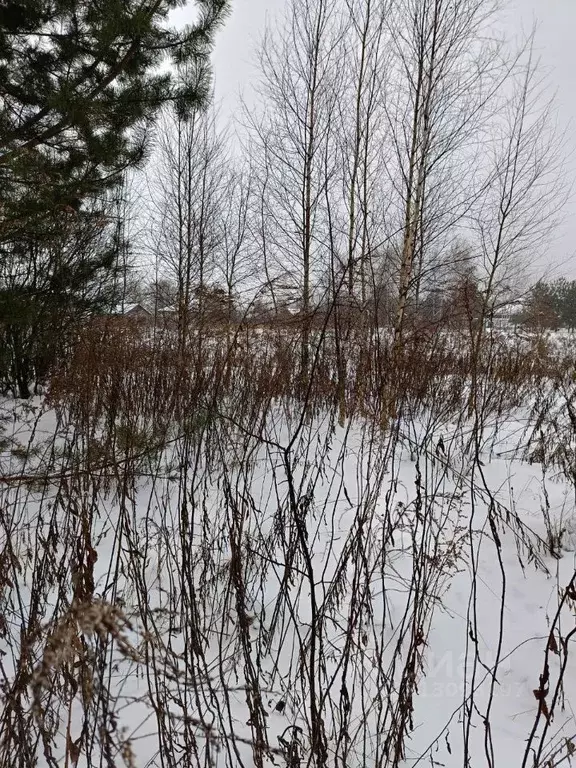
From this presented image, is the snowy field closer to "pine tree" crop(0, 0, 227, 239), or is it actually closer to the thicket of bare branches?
the thicket of bare branches

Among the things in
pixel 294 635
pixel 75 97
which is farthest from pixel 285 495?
Result: pixel 75 97

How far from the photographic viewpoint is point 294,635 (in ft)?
5.69

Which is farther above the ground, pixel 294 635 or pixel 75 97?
pixel 75 97

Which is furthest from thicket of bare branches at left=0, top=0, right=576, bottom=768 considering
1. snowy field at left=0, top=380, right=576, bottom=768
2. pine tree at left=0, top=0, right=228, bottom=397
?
pine tree at left=0, top=0, right=228, bottom=397

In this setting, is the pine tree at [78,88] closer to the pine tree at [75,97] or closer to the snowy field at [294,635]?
the pine tree at [75,97]

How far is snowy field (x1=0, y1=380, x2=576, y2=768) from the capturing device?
99 cm

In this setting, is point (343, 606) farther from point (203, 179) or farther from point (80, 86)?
point (203, 179)

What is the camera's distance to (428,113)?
4.25 metres

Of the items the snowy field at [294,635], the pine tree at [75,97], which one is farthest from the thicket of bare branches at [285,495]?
the pine tree at [75,97]

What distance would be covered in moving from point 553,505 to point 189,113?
15.0 feet

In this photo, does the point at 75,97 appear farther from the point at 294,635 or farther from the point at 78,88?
the point at 294,635

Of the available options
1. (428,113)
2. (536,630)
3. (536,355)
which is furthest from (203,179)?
(536,630)

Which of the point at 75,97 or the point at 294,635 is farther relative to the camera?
the point at 75,97

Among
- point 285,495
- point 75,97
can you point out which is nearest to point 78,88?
point 75,97
